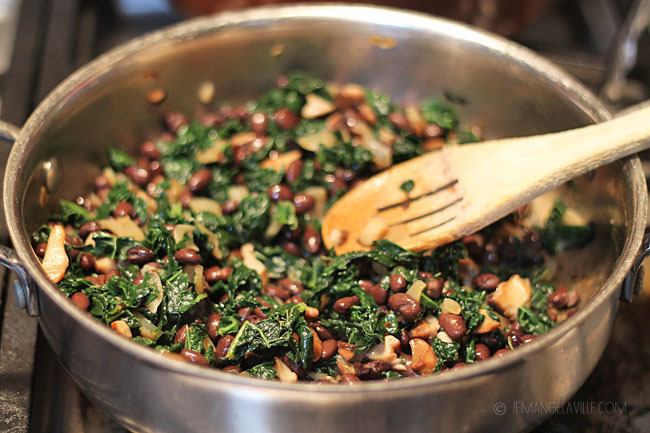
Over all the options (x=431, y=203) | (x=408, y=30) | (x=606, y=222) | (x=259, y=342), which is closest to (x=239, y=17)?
(x=408, y=30)

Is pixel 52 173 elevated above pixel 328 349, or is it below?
above

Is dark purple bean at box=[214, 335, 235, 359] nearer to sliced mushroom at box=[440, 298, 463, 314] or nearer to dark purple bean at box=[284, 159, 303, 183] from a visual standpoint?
sliced mushroom at box=[440, 298, 463, 314]

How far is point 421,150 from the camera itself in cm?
270

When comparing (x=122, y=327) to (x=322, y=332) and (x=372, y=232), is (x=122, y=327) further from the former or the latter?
(x=372, y=232)

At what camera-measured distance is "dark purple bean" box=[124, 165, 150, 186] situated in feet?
8.30

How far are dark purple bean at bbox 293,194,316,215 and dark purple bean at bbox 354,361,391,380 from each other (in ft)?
2.42

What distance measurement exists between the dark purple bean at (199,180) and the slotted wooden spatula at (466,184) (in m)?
0.49

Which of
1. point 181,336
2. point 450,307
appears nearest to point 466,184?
point 450,307

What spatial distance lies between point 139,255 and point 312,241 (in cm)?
62

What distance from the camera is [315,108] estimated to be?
2.74 m

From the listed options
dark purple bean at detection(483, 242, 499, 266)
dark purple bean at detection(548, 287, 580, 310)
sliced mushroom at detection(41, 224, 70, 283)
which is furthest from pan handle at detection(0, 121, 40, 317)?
dark purple bean at detection(548, 287, 580, 310)

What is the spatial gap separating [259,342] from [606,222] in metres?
1.24

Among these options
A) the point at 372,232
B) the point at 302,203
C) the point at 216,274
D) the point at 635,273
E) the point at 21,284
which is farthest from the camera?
the point at 302,203

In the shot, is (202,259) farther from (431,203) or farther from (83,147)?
(431,203)
